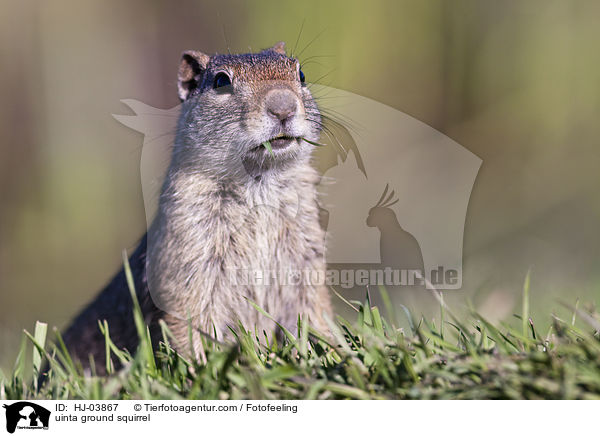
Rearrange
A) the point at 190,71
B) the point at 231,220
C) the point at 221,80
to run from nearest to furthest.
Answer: the point at 231,220 < the point at 221,80 < the point at 190,71

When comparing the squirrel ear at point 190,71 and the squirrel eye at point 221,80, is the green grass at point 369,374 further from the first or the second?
the squirrel ear at point 190,71

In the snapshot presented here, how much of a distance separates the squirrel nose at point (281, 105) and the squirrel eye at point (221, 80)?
37 centimetres

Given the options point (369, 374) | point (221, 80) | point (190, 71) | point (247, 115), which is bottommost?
point (369, 374)

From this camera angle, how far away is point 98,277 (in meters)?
5.90

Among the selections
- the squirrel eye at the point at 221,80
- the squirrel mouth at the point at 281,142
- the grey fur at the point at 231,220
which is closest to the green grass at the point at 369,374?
the grey fur at the point at 231,220

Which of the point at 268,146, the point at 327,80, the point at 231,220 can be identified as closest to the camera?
the point at 268,146

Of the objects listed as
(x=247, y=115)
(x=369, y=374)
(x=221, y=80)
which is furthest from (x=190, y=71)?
(x=369, y=374)

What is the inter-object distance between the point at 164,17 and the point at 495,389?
5.46 metres

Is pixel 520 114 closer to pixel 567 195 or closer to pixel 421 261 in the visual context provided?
pixel 567 195

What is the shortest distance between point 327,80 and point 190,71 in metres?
1.40

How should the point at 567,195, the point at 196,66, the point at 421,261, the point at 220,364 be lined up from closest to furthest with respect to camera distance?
the point at 220,364 < the point at 196,66 < the point at 421,261 < the point at 567,195

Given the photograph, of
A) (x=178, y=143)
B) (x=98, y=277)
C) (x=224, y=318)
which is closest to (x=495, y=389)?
(x=224, y=318)

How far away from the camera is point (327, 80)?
429 cm

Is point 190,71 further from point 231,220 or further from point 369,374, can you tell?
point 369,374
